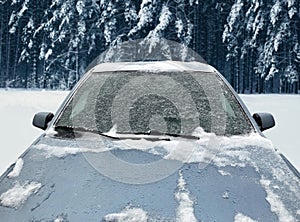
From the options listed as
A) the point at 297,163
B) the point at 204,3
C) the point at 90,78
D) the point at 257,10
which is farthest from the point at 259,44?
the point at 90,78

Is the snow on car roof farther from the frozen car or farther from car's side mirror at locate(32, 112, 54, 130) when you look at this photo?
car's side mirror at locate(32, 112, 54, 130)

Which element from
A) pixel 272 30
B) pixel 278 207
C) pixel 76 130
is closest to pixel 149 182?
pixel 278 207

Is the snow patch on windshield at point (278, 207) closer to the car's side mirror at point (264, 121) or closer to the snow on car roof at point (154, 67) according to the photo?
the car's side mirror at point (264, 121)

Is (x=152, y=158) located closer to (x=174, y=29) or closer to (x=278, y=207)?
(x=278, y=207)

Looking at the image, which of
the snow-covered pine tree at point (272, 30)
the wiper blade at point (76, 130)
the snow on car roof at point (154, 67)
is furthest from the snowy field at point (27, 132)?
the snow-covered pine tree at point (272, 30)

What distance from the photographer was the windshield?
3410mm

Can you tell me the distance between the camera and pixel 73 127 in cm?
339

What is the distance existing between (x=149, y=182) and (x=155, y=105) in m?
1.35

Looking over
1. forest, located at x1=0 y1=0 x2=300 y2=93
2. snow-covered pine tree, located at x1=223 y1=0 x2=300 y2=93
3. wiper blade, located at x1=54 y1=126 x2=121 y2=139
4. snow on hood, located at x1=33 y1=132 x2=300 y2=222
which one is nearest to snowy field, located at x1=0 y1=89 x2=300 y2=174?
wiper blade, located at x1=54 y1=126 x2=121 y2=139

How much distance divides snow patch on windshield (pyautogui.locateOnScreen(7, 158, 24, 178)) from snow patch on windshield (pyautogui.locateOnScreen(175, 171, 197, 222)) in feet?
3.23

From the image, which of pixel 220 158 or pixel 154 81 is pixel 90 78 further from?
pixel 220 158

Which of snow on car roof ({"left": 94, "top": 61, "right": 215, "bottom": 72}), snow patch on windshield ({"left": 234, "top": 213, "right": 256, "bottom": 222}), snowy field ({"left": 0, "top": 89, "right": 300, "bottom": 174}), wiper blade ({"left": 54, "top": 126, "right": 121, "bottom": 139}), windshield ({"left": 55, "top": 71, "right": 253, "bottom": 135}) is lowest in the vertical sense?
snowy field ({"left": 0, "top": 89, "right": 300, "bottom": 174})

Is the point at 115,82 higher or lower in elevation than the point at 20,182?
higher

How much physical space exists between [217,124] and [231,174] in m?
0.95
